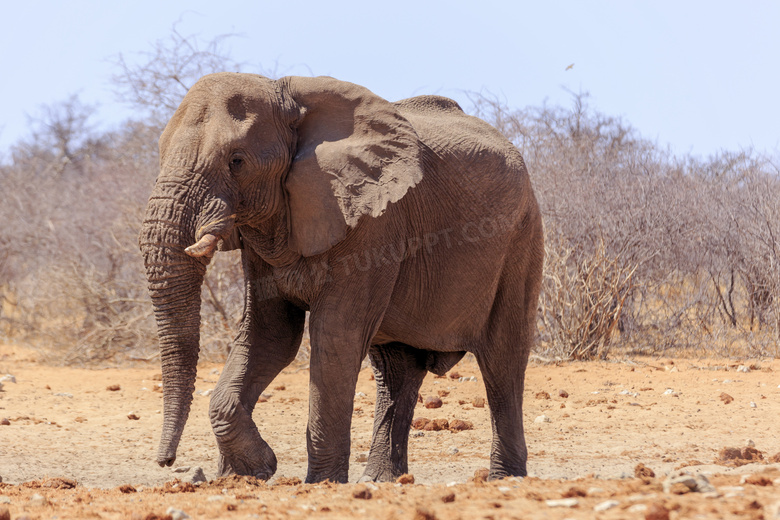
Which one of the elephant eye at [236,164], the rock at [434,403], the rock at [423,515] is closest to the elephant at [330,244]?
the elephant eye at [236,164]

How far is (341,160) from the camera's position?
4785mm

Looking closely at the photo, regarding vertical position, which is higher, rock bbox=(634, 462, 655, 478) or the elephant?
the elephant

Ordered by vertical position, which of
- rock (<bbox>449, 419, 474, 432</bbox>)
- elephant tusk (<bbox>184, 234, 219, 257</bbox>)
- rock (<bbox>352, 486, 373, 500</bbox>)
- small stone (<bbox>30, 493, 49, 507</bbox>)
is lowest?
rock (<bbox>449, 419, 474, 432</bbox>)

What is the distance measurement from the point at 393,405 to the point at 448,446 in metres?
1.68

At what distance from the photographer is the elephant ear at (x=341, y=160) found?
4691 mm

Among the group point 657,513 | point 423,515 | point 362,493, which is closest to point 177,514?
point 362,493

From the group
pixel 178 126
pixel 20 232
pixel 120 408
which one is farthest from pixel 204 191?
pixel 20 232

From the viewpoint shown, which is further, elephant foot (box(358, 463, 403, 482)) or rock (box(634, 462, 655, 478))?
elephant foot (box(358, 463, 403, 482))

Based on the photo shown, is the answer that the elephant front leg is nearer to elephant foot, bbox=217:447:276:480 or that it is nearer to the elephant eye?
elephant foot, bbox=217:447:276:480

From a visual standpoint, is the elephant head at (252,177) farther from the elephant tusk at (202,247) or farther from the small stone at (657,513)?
the small stone at (657,513)

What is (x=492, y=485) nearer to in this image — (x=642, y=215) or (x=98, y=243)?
(x=642, y=215)

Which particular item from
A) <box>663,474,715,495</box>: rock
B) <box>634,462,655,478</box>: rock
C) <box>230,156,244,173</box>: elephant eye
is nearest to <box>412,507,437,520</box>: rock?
<box>663,474,715,495</box>: rock

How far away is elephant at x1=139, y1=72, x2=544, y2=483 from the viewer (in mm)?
4422

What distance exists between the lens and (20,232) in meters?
17.3
